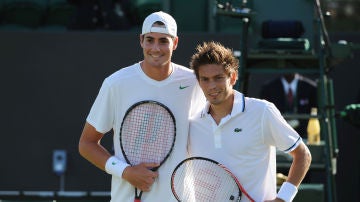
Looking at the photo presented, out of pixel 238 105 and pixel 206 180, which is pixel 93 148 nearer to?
pixel 206 180

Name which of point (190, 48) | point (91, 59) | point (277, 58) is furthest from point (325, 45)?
point (91, 59)

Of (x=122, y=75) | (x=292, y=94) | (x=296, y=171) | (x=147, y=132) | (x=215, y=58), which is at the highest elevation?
(x=215, y=58)

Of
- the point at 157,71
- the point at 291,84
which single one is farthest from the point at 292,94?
the point at 157,71

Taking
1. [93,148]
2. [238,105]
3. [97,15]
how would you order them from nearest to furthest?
[238,105]
[93,148]
[97,15]

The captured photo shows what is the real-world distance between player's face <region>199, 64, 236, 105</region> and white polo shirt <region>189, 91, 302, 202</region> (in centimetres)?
12

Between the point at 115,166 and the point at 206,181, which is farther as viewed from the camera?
the point at 115,166

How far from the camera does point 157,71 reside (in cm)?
497

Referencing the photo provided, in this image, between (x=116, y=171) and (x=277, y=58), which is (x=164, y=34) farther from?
(x=277, y=58)

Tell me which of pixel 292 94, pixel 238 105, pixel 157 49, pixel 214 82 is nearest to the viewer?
pixel 214 82

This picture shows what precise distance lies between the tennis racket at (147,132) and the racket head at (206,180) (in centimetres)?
17

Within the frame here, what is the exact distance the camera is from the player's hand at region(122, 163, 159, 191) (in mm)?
4797

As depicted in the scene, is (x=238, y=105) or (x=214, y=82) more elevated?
(x=214, y=82)

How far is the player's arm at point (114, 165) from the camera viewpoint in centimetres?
480

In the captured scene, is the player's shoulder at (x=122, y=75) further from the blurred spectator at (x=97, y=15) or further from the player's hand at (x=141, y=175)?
the blurred spectator at (x=97, y=15)
